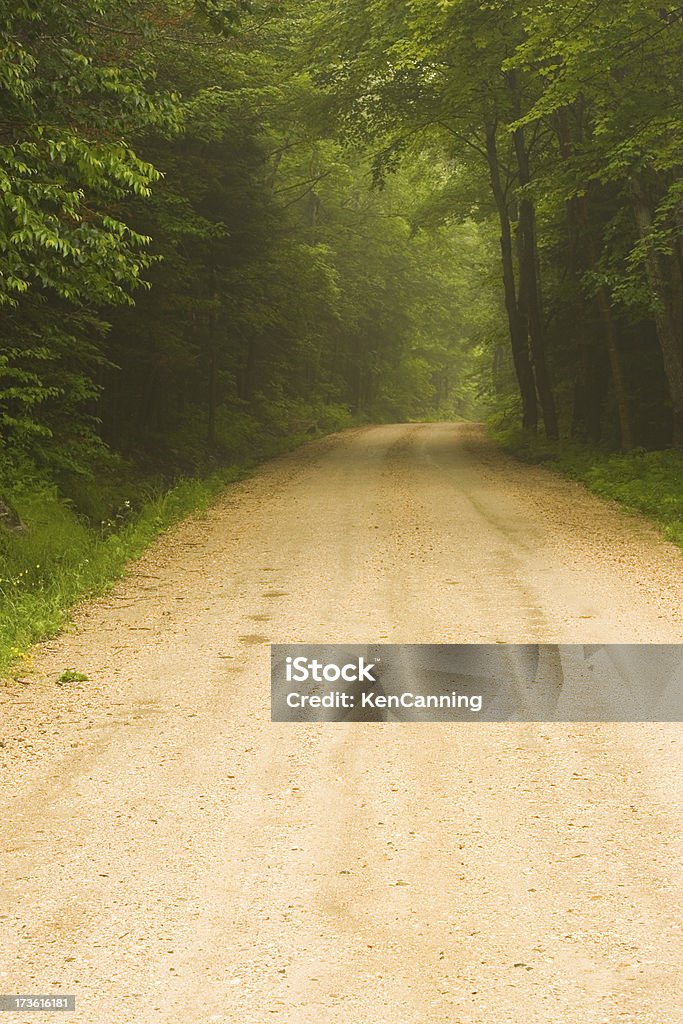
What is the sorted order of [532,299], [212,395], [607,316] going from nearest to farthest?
1. [607,316]
2. [212,395]
3. [532,299]

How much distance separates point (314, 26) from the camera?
21016 millimetres

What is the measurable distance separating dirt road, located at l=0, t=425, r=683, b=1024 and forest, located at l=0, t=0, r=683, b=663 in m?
2.06

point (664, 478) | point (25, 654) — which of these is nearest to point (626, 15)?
point (664, 478)

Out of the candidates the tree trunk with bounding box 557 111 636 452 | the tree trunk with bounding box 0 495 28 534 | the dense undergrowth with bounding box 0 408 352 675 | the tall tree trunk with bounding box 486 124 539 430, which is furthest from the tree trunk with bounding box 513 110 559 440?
the tree trunk with bounding box 0 495 28 534

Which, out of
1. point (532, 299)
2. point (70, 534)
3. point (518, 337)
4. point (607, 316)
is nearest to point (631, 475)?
point (607, 316)

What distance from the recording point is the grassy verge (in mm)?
13703

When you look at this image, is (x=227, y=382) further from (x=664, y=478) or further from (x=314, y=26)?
(x=664, y=478)

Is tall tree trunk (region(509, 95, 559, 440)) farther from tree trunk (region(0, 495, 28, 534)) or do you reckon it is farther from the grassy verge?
tree trunk (region(0, 495, 28, 534))

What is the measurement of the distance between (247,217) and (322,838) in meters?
19.0

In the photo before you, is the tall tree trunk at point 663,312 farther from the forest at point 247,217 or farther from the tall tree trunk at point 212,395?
the tall tree trunk at point 212,395

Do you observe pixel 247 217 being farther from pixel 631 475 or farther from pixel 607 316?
pixel 631 475

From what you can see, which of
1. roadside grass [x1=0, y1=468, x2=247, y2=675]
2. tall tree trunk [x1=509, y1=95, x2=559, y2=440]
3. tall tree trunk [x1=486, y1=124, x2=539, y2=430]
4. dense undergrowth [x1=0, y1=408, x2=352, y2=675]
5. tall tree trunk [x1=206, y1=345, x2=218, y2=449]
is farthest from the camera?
tall tree trunk [x1=486, y1=124, x2=539, y2=430]

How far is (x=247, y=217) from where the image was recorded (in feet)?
70.4

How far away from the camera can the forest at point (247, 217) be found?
31.9 feet
